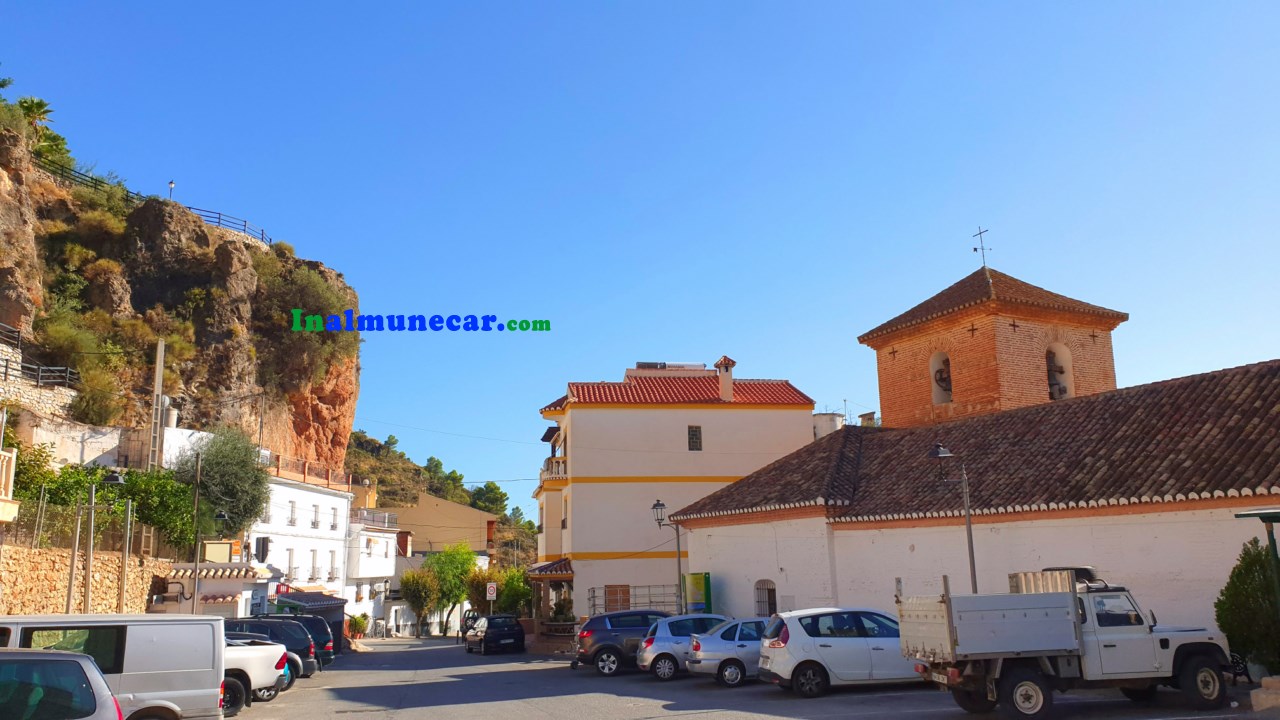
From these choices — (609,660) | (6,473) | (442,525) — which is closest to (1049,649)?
(609,660)

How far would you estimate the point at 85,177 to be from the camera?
53.5 metres

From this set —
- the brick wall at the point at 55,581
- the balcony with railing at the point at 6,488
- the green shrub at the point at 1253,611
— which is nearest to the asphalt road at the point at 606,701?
the green shrub at the point at 1253,611

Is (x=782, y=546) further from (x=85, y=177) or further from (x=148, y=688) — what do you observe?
(x=85, y=177)

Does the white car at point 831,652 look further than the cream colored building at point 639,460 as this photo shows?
No

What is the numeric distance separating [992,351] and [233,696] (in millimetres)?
21451

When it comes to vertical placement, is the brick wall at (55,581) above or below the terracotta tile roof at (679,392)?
below

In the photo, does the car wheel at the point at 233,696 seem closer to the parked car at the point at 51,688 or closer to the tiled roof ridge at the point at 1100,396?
the parked car at the point at 51,688

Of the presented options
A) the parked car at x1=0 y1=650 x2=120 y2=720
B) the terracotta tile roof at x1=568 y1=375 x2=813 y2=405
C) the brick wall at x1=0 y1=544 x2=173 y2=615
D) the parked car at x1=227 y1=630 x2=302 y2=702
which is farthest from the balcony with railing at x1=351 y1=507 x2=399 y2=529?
the parked car at x1=0 y1=650 x2=120 y2=720

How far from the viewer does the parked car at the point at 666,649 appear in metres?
20.4

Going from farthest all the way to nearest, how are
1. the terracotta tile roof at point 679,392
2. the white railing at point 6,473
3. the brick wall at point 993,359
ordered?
the terracotta tile roof at point 679,392 < the brick wall at point 993,359 < the white railing at point 6,473

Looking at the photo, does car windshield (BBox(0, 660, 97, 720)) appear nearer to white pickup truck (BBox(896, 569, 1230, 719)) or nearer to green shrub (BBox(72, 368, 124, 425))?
white pickup truck (BBox(896, 569, 1230, 719))

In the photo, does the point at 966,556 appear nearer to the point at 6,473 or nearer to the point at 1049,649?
the point at 1049,649

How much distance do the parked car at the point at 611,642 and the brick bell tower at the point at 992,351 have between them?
11.8 meters

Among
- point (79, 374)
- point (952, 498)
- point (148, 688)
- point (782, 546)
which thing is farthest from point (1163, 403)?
point (79, 374)
